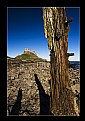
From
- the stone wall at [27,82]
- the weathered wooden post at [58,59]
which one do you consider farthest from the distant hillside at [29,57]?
the weathered wooden post at [58,59]

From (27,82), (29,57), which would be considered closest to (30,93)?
(27,82)

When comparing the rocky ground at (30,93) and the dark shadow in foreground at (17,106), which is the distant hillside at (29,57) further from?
the dark shadow in foreground at (17,106)

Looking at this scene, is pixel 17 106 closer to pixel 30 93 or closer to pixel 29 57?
pixel 30 93

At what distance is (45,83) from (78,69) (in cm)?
38

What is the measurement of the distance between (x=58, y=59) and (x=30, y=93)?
45cm

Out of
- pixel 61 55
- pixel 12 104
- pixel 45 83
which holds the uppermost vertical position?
pixel 61 55

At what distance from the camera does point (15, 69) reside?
2.85 metres

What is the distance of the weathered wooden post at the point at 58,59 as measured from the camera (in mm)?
→ 2838

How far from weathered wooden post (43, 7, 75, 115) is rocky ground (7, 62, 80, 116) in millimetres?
68
